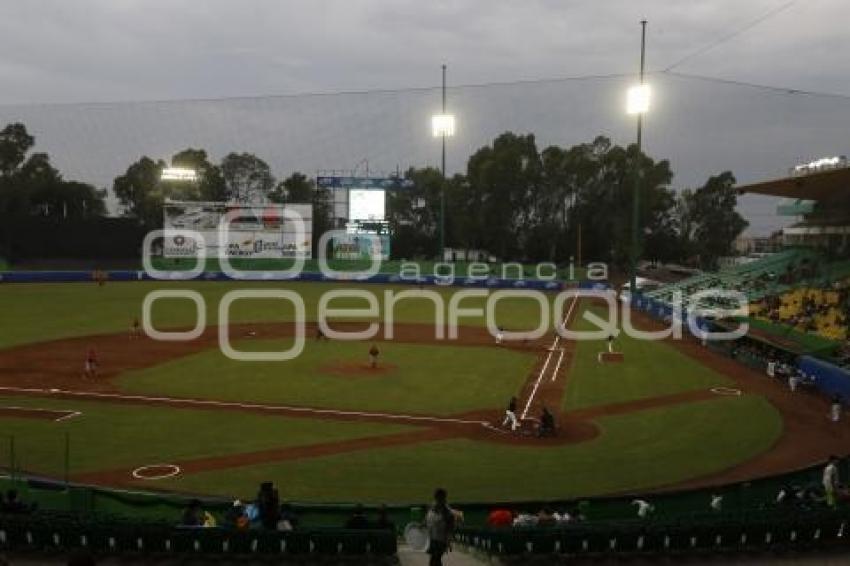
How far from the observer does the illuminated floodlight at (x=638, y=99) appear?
49.5 m

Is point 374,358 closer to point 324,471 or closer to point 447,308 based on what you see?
point 324,471

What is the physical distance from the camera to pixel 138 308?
52469mm

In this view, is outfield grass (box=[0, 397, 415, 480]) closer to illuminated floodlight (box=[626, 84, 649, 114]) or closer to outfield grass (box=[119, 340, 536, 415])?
outfield grass (box=[119, 340, 536, 415])

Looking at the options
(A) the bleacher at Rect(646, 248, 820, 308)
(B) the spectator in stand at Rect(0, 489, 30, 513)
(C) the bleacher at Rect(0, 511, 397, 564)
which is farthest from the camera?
(A) the bleacher at Rect(646, 248, 820, 308)

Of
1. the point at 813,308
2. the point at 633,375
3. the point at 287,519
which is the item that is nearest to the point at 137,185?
the point at 633,375

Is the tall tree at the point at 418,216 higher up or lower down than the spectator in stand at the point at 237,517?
higher up

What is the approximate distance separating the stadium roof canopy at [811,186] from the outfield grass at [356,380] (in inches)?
645

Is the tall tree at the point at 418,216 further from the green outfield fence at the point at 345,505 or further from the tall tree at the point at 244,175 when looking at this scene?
the green outfield fence at the point at 345,505

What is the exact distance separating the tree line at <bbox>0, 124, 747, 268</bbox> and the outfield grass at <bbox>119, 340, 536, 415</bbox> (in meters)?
63.5

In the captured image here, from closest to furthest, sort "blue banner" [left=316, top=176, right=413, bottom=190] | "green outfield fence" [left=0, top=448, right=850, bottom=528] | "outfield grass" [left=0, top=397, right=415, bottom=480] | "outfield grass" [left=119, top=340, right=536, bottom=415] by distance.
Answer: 1. "green outfield fence" [left=0, top=448, right=850, bottom=528]
2. "outfield grass" [left=0, top=397, right=415, bottom=480]
3. "outfield grass" [left=119, top=340, right=536, bottom=415]
4. "blue banner" [left=316, top=176, right=413, bottom=190]

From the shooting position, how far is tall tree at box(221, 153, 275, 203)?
112 m

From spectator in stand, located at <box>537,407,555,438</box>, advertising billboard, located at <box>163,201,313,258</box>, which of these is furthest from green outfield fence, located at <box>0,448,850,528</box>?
advertising billboard, located at <box>163,201,313,258</box>

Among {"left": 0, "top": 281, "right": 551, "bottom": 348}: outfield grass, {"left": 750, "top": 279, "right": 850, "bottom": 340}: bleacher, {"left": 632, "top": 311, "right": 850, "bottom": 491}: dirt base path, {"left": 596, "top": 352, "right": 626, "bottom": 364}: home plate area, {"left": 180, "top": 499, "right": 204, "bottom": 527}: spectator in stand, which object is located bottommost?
{"left": 632, "top": 311, "right": 850, "bottom": 491}: dirt base path

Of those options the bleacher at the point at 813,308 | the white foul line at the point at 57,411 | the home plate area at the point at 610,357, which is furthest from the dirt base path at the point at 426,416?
the bleacher at the point at 813,308
